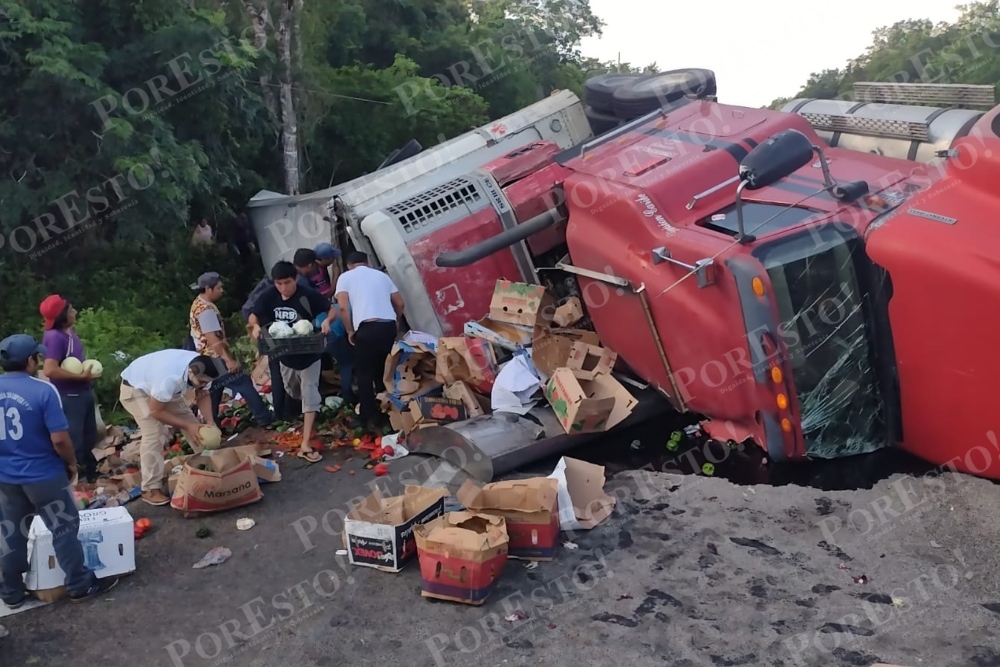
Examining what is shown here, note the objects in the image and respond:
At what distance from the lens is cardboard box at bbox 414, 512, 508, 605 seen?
13.5ft

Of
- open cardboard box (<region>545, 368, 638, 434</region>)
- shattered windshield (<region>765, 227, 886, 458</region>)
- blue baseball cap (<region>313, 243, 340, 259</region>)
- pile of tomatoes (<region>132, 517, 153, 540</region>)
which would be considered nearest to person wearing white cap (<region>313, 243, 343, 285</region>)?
blue baseball cap (<region>313, 243, 340, 259</region>)

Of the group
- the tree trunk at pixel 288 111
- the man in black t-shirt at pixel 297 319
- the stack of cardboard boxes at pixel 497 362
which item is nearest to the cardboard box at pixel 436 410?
the stack of cardboard boxes at pixel 497 362

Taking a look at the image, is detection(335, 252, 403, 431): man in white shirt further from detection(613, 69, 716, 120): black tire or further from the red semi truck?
detection(613, 69, 716, 120): black tire

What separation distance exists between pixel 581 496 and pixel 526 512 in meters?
0.59

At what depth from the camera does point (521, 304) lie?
6402mm

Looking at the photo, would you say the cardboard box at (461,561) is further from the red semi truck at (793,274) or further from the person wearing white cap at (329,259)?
the person wearing white cap at (329,259)

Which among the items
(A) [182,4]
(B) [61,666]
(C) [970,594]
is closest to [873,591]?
(C) [970,594]

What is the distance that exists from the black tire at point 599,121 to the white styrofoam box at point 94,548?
5.50 metres

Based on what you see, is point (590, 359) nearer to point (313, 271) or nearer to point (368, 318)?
point (368, 318)

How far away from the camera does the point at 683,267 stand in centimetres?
486

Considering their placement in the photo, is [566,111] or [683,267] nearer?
[683,267]

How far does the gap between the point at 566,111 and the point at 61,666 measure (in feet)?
20.4

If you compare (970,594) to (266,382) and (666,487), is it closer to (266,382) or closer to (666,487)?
(666,487)

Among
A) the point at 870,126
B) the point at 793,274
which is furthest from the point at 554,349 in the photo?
the point at 870,126
